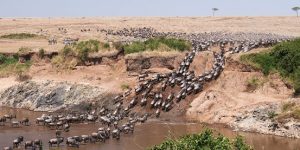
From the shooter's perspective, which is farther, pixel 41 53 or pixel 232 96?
pixel 41 53

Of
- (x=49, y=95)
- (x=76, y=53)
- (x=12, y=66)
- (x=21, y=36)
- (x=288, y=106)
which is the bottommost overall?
(x=49, y=95)

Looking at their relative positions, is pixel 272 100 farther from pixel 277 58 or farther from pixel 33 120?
pixel 33 120

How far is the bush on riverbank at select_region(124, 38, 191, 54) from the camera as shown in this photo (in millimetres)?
49156

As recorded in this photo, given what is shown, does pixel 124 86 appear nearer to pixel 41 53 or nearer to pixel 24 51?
pixel 41 53

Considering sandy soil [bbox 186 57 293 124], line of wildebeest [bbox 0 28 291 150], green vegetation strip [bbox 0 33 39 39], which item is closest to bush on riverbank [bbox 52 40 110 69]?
line of wildebeest [bbox 0 28 291 150]

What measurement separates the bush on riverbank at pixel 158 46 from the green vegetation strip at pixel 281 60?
299 inches

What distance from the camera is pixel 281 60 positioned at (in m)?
42.6

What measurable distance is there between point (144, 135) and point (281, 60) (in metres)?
13.8

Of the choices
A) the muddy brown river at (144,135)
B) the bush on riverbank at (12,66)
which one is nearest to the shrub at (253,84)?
the muddy brown river at (144,135)

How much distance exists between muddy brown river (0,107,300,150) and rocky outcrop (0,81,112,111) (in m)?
5.09

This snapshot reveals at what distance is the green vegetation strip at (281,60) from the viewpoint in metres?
41.5

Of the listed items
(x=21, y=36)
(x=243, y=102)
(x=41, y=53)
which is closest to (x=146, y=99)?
(x=243, y=102)

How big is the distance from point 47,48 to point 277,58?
2296 centimetres

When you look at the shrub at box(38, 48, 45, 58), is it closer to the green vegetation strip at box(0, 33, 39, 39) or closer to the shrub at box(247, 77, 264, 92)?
the shrub at box(247, 77, 264, 92)
